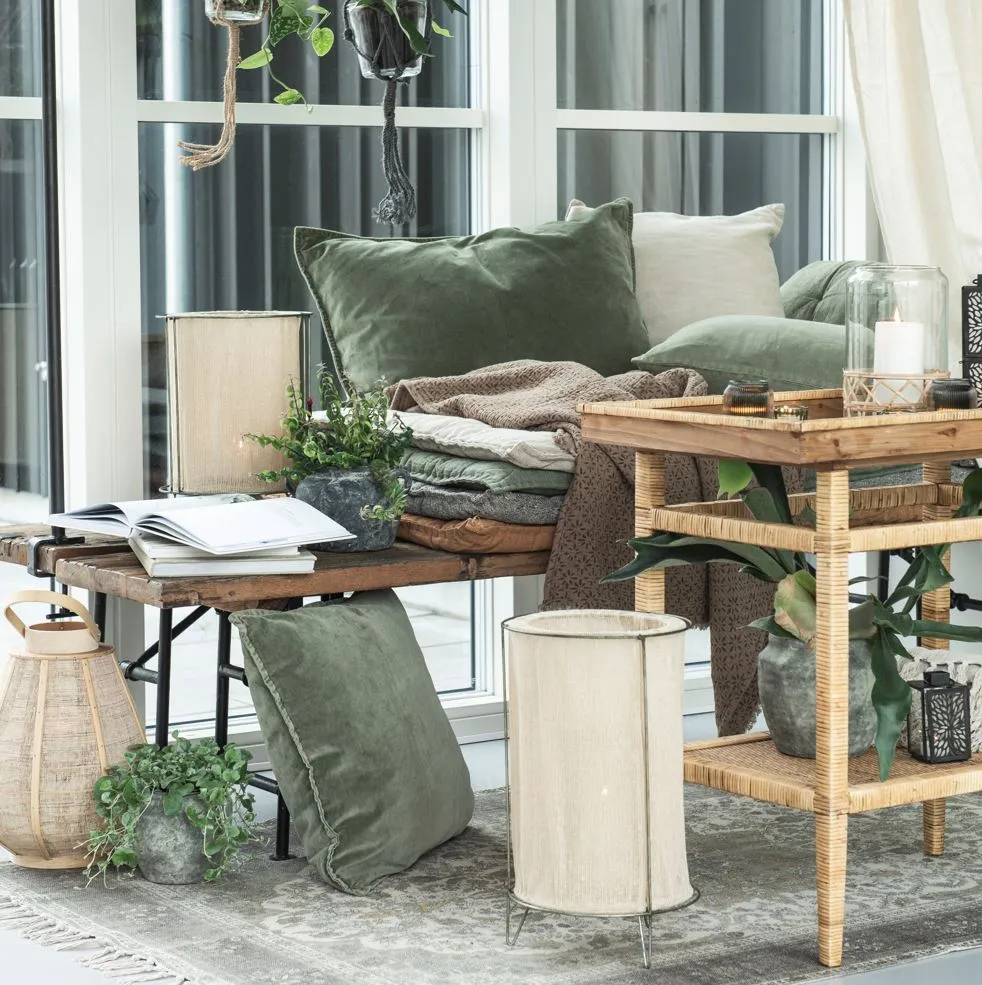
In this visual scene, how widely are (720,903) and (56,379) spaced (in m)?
1.57

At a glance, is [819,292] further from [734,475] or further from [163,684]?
[163,684]

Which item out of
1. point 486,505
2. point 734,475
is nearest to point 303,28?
point 486,505

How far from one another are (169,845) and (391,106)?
1.44 m

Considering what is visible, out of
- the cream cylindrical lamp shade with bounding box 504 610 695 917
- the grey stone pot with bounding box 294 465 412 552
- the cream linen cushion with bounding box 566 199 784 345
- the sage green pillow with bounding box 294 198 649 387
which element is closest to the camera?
the cream cylindrical lamp shade with bounding box 504 610 695 917

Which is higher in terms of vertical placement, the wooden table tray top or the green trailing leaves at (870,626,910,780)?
the wooden table tray top

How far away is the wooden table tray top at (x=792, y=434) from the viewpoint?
88.9 inches

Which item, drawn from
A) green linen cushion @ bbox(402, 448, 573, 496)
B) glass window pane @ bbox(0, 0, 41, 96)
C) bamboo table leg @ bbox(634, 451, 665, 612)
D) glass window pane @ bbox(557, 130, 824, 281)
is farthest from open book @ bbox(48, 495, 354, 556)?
glass window pane @ bbox(557, 130, 824, 281)

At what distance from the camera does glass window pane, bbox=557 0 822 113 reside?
3.80 metres

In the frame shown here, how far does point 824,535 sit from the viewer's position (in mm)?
2295

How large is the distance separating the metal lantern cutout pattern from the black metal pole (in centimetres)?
149

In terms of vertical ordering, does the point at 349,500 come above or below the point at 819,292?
below

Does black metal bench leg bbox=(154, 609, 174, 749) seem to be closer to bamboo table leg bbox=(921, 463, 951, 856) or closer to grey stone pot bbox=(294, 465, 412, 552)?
grey stone pot bbox=(294, 465, 412, 552)

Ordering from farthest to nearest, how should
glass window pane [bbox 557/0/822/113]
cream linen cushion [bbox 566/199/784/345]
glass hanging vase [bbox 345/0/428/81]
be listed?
glass window pane [bbox 557/0/822/113] < cream linen cushion [bbox 566/199/784/345] < glass hanging vase [bbox 345/0/428/81]

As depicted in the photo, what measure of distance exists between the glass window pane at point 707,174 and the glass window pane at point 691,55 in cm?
8
